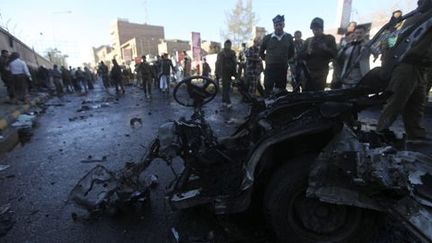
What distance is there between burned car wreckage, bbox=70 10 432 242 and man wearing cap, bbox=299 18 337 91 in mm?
2677

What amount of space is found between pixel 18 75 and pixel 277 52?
10.1 m

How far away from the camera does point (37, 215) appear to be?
312 centimetres

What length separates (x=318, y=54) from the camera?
18.1 ft

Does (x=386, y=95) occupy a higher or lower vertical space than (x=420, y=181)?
higher

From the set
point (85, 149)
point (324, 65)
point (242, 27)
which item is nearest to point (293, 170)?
point (324, 65)

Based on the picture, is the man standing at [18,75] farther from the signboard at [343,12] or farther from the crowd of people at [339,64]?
the signboard at [343,12]

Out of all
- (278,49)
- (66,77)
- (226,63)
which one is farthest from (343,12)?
(66,77)

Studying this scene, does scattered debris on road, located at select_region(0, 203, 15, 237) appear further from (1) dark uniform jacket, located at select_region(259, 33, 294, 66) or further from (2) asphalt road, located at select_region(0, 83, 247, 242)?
(1) dark uniform jacket, located at select_region(259, 33, 294, 66)

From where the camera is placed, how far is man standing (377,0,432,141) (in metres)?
2.82

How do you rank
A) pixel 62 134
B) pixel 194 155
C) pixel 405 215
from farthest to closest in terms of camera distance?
pixel 62 134
pixel 194 155
pixel 405 215

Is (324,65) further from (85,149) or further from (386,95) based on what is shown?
(85,149)

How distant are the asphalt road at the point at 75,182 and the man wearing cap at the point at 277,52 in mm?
1463

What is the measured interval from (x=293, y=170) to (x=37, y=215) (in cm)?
268

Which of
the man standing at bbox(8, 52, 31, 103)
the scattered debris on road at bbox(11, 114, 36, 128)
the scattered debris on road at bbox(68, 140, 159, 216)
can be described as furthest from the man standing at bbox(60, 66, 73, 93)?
the scattered debris on road at bbox(68, 140, 159, 216)
